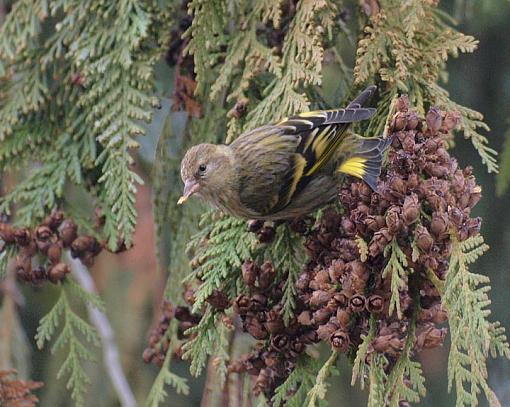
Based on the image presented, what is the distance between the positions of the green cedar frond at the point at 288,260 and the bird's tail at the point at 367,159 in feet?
0.80

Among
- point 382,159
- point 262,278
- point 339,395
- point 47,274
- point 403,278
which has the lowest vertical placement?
point 339,395

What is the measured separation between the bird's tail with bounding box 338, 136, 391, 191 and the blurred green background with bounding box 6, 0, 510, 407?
816 millimetres

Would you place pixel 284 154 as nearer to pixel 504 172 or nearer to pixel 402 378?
pixel 504 172

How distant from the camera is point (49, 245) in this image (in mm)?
2641

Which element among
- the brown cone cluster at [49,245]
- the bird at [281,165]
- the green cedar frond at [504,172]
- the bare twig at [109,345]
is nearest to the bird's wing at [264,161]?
the bird at [281,165]

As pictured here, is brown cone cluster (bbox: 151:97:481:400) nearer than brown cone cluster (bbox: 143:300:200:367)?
Yes

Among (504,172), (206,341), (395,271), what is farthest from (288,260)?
(504,172)

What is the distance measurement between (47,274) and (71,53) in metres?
0.69

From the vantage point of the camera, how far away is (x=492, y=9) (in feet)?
10.7

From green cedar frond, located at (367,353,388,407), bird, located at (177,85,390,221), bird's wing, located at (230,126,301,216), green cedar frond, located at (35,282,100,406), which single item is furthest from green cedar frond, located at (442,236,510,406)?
green cedar frond, located at (35,282,100,406)

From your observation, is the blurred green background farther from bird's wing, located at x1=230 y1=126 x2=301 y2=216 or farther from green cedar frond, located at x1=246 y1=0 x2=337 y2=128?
green cedar frond, located at x1=246 y1=0 x2=337 y2=128

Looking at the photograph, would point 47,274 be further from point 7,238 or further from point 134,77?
point 134,77

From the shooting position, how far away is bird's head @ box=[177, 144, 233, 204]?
262 cm

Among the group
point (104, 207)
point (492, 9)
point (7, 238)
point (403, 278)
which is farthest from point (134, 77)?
point (492, 9)
